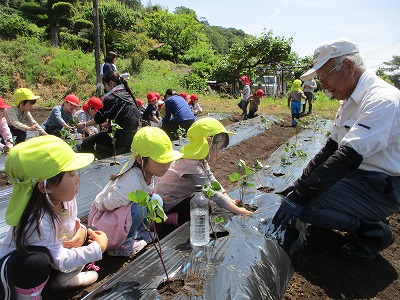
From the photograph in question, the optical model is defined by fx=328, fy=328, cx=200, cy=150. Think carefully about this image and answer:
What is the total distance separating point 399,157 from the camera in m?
2.33

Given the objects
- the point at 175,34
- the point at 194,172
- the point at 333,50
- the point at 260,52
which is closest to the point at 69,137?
the point at 194,172

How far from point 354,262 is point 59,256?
6.79 feet

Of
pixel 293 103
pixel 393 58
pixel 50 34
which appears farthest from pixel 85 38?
pixel 393 58

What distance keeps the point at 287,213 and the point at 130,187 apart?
3.67ft

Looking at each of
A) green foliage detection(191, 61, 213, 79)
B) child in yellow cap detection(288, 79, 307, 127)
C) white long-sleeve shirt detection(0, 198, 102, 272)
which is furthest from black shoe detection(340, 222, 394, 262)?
green foliage detection(191, 61, 213, 79)

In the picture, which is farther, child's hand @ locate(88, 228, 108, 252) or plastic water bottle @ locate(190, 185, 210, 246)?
plastic water bottle @ locate(190, 185, 210, 246)

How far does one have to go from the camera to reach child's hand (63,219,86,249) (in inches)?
76.9

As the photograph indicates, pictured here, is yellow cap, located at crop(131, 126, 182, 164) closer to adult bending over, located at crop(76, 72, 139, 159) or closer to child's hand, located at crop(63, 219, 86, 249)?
child's hand, located at crop(63, 219, 86, 249)

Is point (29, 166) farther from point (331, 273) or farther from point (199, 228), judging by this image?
point (331, 273)

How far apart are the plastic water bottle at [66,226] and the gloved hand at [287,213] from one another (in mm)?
1351

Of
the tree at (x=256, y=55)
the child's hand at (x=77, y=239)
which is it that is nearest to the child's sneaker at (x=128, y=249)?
the child's hand at (x=77, y=239)

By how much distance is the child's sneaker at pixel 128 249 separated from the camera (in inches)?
97.3

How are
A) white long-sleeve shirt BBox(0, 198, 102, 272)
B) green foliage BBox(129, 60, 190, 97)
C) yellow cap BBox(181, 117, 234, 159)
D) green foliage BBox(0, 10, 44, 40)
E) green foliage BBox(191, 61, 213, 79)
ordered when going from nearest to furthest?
white long-sleeve shirt BBox(0, 198, 102, 272), yellow cap BBox(181, 117, 234, 159), green foliage BBox(129, 60, 190, 97), green foliage BBox(0, 10, 44, 40), green foliage BBox(191, 61, 213, 79)

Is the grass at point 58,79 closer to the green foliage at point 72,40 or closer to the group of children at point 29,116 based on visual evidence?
the green foliage at point 72,40
